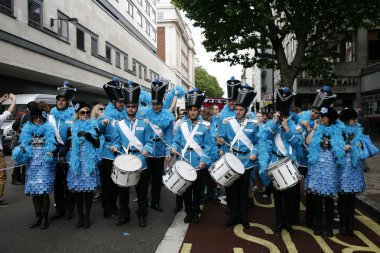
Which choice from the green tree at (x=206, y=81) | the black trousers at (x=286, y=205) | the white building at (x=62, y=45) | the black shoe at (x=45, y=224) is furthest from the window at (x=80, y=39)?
the green tree at (x=206, y=81)

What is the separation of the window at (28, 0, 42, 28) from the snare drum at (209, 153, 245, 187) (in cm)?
1734

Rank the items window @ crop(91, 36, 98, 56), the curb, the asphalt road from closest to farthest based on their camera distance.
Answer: the asphalt road
the curb
window @ crop(91, 36, 98, 56)

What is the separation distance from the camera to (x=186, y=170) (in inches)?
211

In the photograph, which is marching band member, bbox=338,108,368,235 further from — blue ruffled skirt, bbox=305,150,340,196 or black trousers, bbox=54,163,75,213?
black trousers, bbox=54,163,75,213

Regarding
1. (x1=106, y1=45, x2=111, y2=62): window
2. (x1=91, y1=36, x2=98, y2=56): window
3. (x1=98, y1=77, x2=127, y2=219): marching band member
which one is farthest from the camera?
(x1=106, y1=45, x2=111, y2=62): window

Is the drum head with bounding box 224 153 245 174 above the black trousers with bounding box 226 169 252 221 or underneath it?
above

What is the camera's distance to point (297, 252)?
455 centimetres

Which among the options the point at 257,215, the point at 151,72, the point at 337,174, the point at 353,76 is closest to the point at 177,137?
the point at 257,215

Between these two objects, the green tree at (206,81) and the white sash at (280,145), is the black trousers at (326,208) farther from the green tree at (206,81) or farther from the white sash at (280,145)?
the green tree at (206,81)

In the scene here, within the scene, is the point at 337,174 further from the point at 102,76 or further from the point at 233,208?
the point at 102,76

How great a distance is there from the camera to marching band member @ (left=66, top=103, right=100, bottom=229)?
5320mm

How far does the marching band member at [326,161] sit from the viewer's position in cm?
502

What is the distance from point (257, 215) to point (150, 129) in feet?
7.89

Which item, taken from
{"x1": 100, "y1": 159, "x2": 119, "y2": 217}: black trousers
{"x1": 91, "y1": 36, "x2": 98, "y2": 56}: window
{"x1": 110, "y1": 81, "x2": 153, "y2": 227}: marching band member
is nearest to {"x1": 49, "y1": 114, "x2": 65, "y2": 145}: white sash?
{"x1": 100, "y1": 159, "x2": 119, "y2": 217}: black trousers
